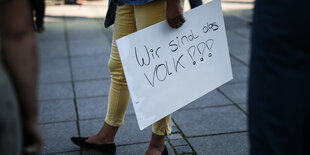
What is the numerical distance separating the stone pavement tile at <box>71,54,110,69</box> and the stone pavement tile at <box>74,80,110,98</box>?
66 centimetres

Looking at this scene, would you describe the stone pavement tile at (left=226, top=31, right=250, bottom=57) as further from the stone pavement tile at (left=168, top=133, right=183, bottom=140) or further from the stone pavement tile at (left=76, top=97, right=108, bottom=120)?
the stone pavement tile at (left=168, top=133, right=183, bottom=140)

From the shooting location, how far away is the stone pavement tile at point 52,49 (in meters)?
5.73

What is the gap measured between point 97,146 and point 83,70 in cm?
225

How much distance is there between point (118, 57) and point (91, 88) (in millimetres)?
1831

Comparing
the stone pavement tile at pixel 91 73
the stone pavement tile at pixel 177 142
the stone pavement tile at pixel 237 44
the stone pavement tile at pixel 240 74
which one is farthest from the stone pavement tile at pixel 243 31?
the stone pavement tile at pixel 177 142

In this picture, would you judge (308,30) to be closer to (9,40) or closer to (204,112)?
(9,40)

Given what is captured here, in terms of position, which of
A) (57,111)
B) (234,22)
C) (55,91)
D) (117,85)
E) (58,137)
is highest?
(117,85)

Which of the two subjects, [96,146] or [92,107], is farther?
[92,107]

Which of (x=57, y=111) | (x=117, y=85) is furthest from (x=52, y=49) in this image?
(x=117, y=85)

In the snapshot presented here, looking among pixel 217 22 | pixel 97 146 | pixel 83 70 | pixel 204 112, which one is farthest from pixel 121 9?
pixel 83 70

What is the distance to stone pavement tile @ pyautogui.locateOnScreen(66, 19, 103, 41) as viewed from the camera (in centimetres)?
669

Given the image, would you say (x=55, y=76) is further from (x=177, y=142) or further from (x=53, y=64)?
(x=177, y=142)

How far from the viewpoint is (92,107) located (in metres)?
3.79

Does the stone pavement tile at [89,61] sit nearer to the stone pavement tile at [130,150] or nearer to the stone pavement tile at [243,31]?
the stone pavement tile at [130,150]
